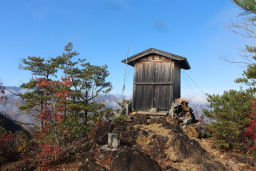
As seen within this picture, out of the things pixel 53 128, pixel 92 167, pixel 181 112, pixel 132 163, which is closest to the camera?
pixel 132 163

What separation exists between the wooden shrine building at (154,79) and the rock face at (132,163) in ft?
23.7

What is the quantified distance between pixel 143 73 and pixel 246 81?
7.88 meters

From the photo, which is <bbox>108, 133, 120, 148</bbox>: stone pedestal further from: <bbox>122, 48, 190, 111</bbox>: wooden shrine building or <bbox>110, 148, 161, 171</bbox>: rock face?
<bbox>122, 48, 190, 111</bbox>: wooden shrine building

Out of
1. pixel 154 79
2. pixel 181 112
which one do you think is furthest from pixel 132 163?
pixel 154 79

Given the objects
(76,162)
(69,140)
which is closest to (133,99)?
(69,140)

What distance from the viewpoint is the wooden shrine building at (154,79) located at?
48.9 ft

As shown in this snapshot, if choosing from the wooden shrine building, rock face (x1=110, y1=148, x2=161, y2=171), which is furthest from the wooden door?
rock face (x1=110, y1=148, x2=161, y2=171)

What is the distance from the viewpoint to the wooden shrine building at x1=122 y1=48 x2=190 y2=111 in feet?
48.9

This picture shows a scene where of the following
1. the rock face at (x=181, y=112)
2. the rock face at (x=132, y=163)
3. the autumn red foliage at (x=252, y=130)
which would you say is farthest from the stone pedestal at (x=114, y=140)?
the autumn red foliage at (x=252, y=130)

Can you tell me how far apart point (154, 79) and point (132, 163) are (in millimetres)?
8707

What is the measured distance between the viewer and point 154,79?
1542 cm

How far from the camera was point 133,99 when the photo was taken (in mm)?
15805

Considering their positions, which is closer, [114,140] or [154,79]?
[114,140]

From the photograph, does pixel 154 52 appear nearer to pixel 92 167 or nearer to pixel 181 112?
pixel 181 112
